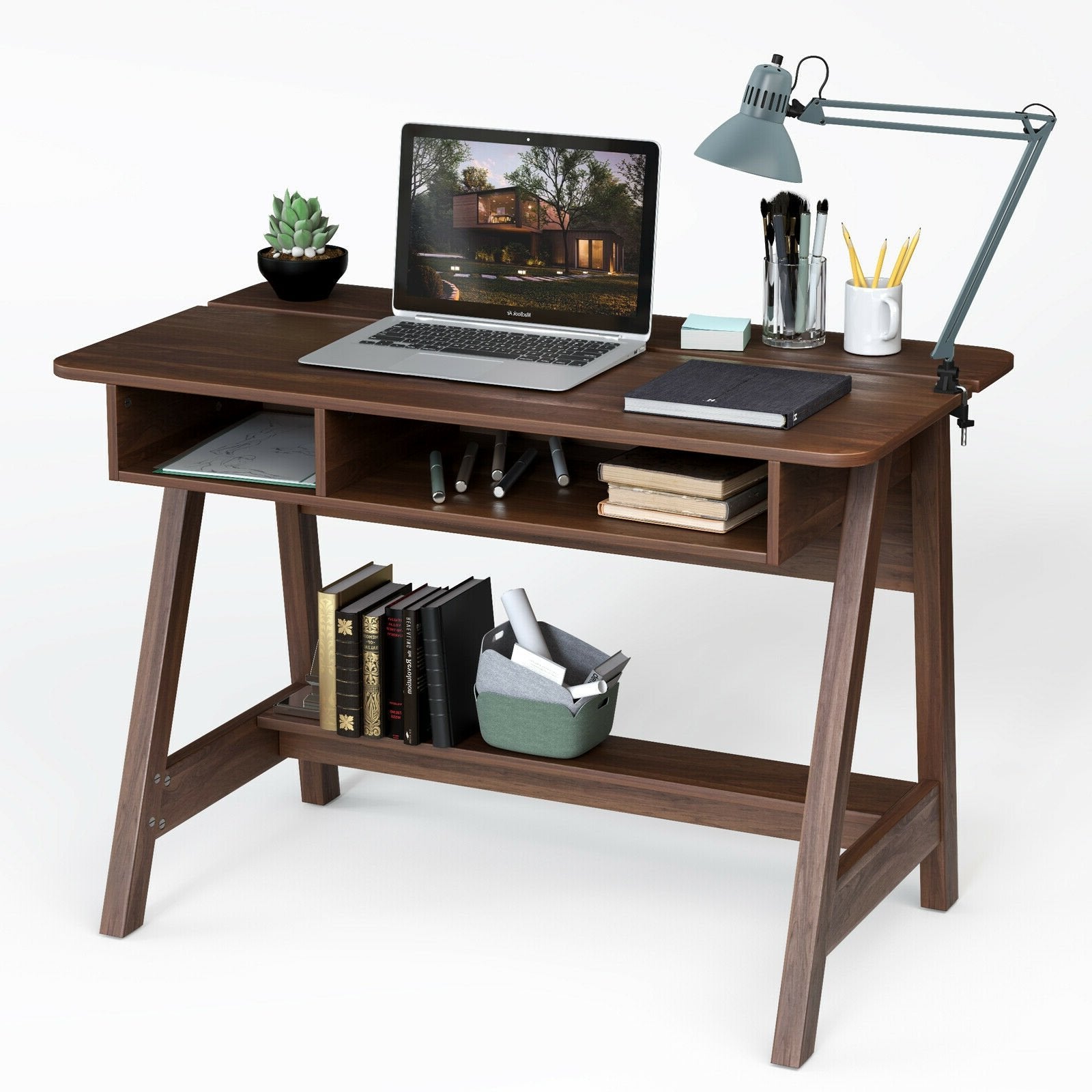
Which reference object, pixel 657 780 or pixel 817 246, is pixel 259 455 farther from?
pixel 817 246

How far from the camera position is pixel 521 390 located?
3.48 m

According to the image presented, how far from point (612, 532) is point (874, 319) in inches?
29.2

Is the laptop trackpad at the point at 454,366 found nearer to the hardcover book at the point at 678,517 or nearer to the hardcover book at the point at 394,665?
the hardcover book at the point at 678,517

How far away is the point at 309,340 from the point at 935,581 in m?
1.25

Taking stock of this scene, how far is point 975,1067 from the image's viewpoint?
338 centimetres

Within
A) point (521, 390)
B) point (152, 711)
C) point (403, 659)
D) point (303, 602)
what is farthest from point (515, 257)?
point (152, 711)

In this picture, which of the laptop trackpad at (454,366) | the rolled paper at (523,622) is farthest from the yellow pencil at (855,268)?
the rolled paper at (523,622)

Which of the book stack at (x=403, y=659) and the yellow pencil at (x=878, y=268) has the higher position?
the yellow pencil at (x=878, y=268)

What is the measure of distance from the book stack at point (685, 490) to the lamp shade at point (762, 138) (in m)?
0.49

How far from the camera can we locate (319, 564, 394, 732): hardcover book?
395 cm

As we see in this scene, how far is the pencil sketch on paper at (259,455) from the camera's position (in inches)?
142

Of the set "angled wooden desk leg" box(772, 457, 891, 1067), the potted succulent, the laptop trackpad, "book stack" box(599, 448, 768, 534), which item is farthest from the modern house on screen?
"angled wooden desk leg" box(772, 457, 891, 1067)

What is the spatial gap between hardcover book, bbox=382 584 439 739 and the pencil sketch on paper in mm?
376

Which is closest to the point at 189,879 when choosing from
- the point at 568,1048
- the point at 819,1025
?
the point at 568,1048
